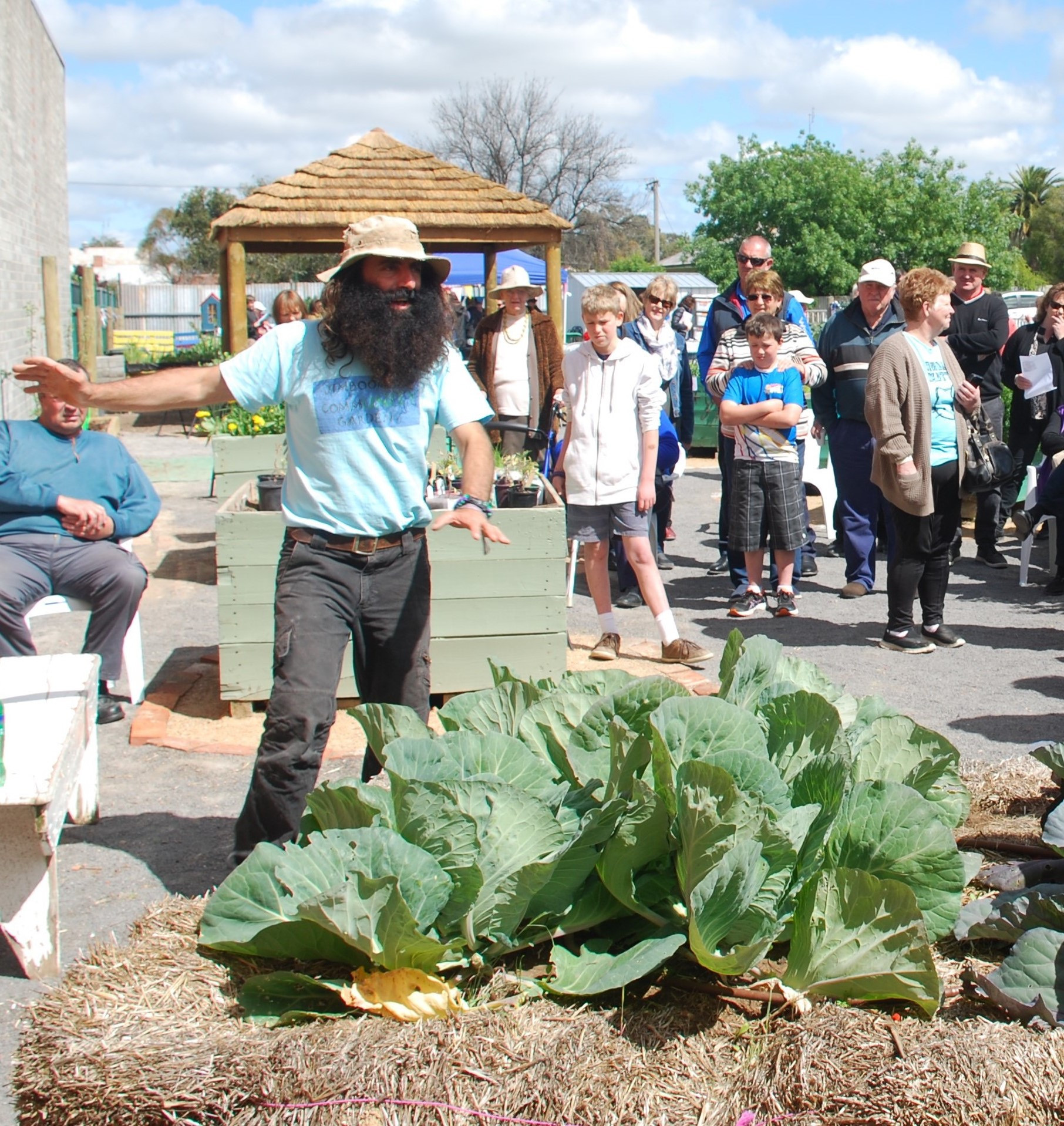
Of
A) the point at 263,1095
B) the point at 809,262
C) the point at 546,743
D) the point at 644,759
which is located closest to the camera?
the point at 263,1095

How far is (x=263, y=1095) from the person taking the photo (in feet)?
6.19

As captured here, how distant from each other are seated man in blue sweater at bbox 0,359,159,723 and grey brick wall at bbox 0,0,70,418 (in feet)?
22.1

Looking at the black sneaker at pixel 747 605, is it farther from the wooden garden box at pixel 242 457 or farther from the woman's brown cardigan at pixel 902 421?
the wooden garden box at pixel 242 457

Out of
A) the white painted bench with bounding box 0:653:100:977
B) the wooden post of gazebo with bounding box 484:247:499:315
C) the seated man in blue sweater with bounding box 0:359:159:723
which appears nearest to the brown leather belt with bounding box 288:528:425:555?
the white painted bench with bounding box 0:653:100:977

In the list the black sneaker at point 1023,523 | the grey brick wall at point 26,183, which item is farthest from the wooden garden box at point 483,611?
the grey brick wall at point 26,183

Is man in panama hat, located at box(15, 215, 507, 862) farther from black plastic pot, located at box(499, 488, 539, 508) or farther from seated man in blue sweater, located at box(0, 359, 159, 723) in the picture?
black plastic pot, located at box(499, 488, 539, 508)

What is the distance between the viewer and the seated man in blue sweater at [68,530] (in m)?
5.33

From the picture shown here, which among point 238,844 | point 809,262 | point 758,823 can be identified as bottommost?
point 238,844

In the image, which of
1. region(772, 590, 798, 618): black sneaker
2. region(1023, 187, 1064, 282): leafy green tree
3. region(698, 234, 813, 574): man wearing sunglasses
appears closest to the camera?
region(772, 590, 798, 618): black sneaker

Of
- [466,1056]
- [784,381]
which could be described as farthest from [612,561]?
[466,1056]

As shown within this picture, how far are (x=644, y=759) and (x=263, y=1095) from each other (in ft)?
2.83

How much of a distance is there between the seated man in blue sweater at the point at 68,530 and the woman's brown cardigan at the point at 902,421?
355 cm

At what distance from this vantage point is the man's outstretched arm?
10.3 feet

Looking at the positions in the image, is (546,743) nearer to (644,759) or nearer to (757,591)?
(644,759)
